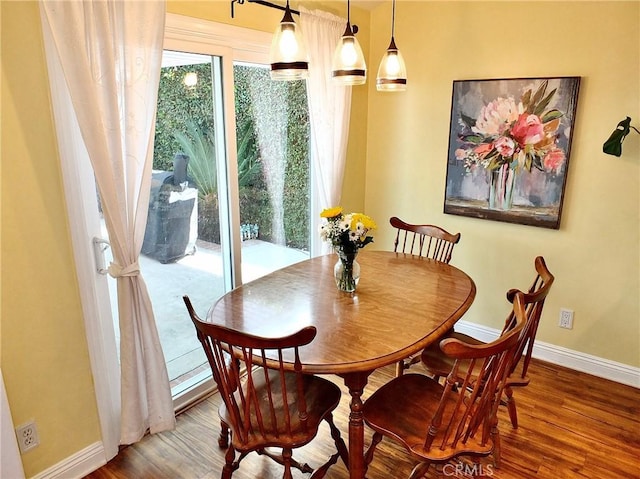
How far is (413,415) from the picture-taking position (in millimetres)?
1797

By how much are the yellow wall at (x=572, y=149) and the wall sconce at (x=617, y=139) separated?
11cm

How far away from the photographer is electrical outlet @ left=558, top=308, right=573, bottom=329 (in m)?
2.92

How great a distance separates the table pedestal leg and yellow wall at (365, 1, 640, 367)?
187cm

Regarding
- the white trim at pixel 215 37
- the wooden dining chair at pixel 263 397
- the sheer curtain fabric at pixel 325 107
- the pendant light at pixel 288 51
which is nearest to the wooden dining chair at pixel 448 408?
the wooden dining chair at pixel 263 397

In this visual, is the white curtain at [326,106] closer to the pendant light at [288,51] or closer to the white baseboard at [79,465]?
the pendant light at [288,51]

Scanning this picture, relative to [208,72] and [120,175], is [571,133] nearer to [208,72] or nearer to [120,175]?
[208,72]

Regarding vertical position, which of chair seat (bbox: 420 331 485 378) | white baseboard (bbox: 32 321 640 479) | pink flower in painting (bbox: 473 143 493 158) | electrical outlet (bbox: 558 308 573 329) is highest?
pink flower in painting (bbox: 473 143 493 158)

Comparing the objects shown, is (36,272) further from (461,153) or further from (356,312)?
(461,153)

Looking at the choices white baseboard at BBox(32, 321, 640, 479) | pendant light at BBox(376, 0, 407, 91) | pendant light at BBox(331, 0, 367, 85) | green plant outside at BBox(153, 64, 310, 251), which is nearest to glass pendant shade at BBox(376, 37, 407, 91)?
pendant light at BBox(376, 0, 407, 91)

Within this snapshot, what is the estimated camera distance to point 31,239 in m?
1.79

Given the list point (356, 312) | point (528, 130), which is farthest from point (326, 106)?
point (356, 312)

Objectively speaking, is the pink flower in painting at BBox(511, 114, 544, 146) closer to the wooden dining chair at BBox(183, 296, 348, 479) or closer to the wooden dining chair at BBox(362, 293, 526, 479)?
the wooden dining chair at BBox(362, 293, 526, 479)

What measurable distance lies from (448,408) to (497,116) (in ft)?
6.49

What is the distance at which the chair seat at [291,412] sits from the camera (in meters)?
1.62
